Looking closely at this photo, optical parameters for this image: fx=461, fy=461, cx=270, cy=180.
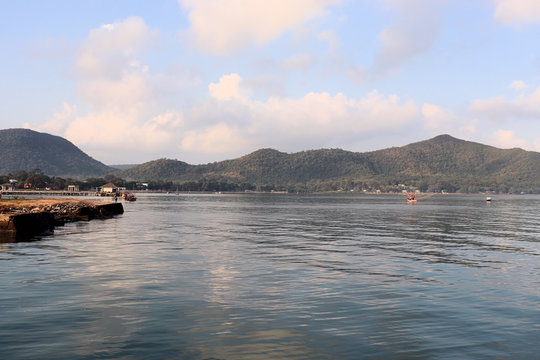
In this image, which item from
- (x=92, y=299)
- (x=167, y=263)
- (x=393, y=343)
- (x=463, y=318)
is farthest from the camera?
(x=167, y=263)

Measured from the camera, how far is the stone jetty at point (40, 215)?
4284cm

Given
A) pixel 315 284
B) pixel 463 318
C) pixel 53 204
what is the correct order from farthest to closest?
pixel 53 204 < pixel 315 284 < pixel 463 318

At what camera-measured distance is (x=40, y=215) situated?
47438mm

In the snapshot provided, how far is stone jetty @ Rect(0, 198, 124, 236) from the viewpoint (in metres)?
42.8

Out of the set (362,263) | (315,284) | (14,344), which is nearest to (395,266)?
(362,263)

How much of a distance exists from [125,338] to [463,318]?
12.0 m

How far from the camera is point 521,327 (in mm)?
16000

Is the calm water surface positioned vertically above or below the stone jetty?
below

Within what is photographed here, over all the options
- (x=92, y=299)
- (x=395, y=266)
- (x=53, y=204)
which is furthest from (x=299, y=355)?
(x=53, y=204)

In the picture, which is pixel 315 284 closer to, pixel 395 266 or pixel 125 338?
pixel 395 266

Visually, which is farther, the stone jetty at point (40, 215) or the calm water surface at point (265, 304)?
the stone jetty at point (40, 215)

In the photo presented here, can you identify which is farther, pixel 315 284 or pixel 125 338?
pixel 315 284

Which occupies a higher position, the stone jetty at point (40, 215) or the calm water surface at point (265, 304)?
the stone jetty at point (40, 215)

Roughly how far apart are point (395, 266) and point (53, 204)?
62.5 meters
